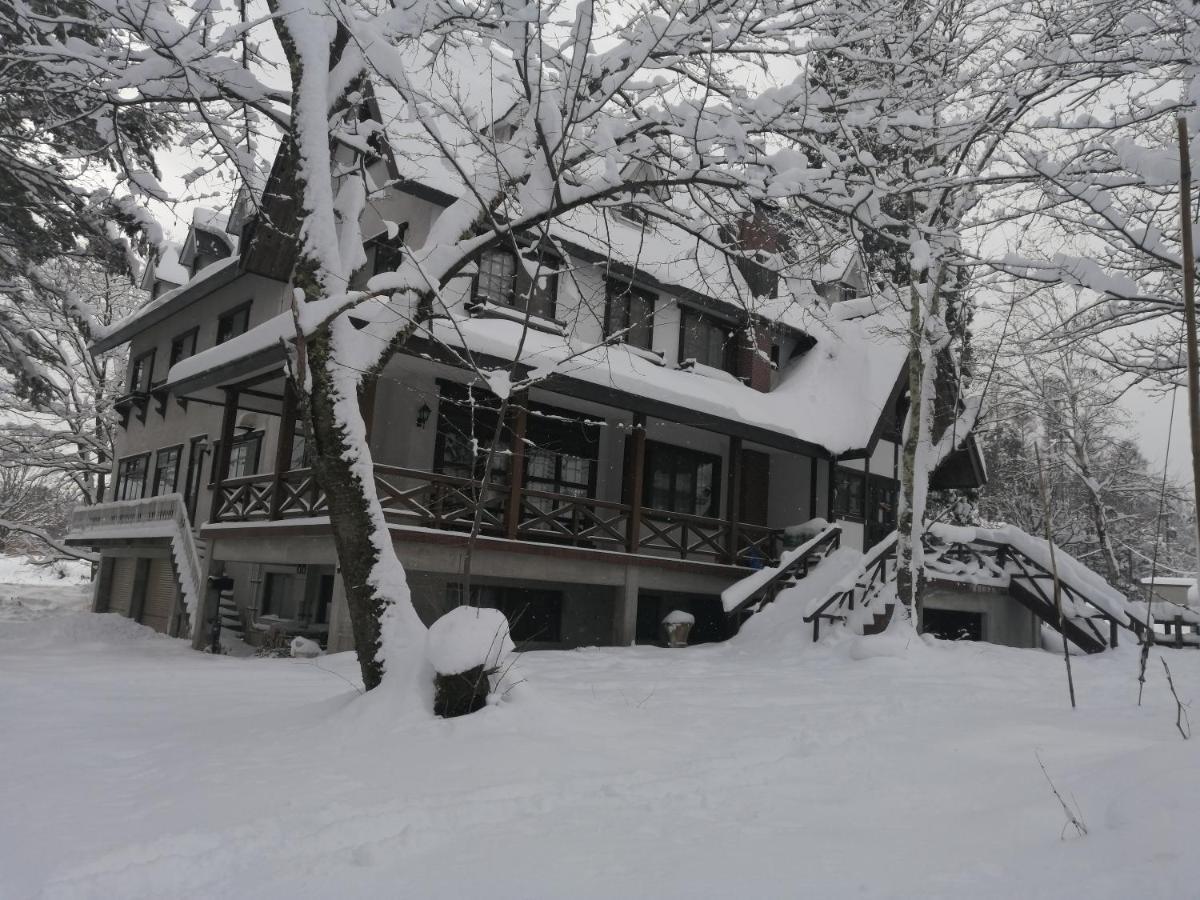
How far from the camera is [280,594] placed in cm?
1792

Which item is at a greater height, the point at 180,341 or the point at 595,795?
the point at 180,341

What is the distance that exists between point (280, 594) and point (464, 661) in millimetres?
13272

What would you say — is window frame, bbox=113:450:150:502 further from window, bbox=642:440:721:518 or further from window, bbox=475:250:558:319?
window, bbox=642:440:721:518

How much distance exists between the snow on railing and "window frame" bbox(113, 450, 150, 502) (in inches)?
55.1

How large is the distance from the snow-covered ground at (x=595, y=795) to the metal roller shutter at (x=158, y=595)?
12.9 metres

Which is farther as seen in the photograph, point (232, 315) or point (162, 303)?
point (162, 303)

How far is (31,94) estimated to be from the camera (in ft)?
43.9

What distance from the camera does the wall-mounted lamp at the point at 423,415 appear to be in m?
14.9

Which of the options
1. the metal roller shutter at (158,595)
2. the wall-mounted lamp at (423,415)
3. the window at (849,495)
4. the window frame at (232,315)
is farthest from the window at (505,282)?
the metal roller shutter at (158,595)

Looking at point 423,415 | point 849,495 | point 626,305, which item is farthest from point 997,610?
point 423,415

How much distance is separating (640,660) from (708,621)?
21.6ft

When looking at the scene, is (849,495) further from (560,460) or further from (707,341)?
(560,460)

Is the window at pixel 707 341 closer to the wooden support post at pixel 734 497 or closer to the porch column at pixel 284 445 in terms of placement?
the wooden support post at pixel 734 497

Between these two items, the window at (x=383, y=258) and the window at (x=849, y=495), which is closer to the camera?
the window at (x=383, y=258)
